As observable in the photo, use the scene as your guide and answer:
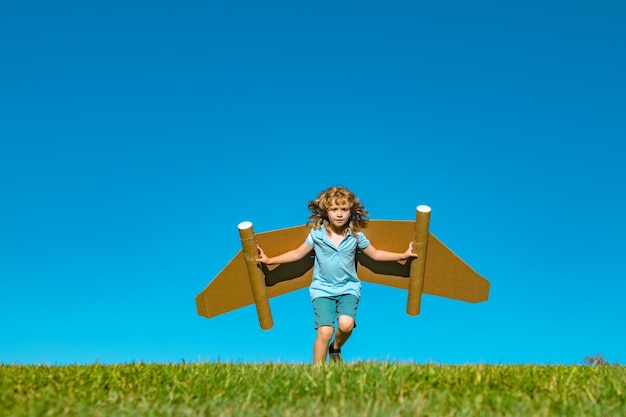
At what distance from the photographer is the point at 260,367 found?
207 inches

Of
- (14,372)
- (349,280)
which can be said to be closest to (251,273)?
(349,280)

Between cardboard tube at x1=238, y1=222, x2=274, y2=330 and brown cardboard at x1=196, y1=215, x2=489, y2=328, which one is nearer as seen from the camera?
cardboard tube at x1=238, y1=222, x2=274, y2=330

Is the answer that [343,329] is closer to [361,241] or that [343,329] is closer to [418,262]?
[361,241]

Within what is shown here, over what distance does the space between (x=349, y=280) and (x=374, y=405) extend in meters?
3.61

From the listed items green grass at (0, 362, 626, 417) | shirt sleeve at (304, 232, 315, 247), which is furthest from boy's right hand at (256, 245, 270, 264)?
green grass at (0, 362, 626, 417)

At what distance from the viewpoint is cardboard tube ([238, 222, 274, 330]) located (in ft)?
24.8

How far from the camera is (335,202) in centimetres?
745

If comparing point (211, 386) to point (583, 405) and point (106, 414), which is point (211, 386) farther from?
point (583, 405)

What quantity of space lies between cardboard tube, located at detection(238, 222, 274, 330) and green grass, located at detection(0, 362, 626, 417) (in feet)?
8.40

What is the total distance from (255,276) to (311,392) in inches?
146

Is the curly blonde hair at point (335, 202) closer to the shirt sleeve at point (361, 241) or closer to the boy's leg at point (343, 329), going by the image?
the shirt sleeve at point (361, 241)

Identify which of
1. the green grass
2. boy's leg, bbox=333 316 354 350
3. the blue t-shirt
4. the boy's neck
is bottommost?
the green grass

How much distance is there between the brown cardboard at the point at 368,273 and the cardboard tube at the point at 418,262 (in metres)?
0.10

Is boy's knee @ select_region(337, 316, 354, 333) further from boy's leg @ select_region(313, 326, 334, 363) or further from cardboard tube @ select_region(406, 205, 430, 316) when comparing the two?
cardboard tube @ select_region(406, 205, 430, 316)
